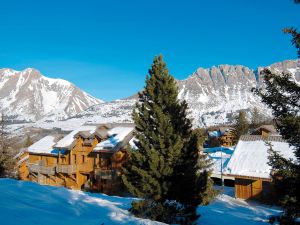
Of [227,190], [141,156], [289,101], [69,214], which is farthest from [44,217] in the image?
[227,190]

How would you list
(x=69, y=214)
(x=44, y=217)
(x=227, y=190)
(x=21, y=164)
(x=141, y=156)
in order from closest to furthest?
(x=44, y=217) → (x=69, y=214) → (x=141, y=156) → (x=227, y=190) → (x=21, y=164)

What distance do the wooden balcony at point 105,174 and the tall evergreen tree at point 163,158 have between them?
14901mm

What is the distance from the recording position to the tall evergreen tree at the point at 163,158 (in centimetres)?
1738

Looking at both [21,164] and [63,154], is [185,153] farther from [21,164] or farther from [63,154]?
[21,164]

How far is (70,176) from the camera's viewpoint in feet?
126

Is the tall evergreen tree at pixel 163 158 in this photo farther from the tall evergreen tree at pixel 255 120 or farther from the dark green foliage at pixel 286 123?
the tall evergreen tree at pixel 255 120

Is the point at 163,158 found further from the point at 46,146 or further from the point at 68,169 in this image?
the point at 46,146

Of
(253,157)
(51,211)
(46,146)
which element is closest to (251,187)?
(253,157)

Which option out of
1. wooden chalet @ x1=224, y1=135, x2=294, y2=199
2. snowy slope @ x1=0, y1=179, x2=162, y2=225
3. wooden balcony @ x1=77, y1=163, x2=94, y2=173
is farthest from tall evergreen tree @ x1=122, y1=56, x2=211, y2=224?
wooden balcony @ x1=77, y1=163, x2=94, y2=173

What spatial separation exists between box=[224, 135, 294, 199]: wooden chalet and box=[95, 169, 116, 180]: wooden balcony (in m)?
11.2

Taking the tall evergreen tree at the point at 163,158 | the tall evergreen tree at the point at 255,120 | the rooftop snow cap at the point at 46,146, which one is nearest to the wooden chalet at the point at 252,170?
the tall evergreen tree at the point at 163,158

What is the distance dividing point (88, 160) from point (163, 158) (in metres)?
21.4

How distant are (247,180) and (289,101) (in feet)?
60.8

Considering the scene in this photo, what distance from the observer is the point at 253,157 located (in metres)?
30.6
